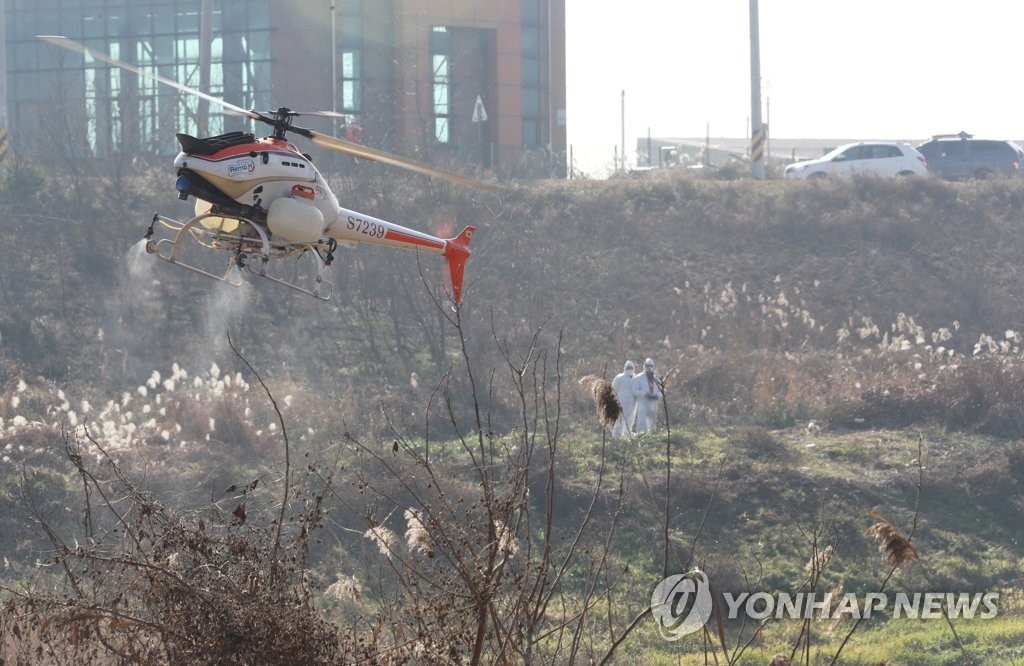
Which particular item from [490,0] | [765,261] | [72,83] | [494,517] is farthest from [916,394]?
[72,83]

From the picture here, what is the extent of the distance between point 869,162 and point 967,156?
12.1 feet

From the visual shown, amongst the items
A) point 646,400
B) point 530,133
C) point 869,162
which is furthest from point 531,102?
point 646,400

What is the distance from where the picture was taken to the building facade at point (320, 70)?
3656 centimetres

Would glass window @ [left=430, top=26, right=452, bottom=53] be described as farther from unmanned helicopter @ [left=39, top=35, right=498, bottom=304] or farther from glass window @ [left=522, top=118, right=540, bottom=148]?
unmanned helicopter @ [left=39, top=35, right=498, bottom=304]

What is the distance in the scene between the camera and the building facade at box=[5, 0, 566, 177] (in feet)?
120

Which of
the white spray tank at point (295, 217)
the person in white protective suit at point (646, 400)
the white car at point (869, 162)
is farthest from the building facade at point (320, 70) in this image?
the white spray tank at point (295, 217)

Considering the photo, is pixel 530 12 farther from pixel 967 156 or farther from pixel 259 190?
pixel 259 190

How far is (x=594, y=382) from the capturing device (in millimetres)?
5723

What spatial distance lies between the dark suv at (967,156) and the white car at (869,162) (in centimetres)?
105

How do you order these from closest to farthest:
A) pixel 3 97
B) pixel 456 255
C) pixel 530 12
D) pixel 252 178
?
pixel 252 178 → pixel 456 255 → pixel 3 97 → pixel 530 12

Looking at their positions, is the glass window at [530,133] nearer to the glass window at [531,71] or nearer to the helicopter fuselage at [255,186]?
the glass window at [531,71]

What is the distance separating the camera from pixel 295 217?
10.8 m

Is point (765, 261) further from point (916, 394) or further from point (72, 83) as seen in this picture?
point (72, 83)

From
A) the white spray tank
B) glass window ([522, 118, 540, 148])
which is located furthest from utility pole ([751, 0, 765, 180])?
the white spray tank
